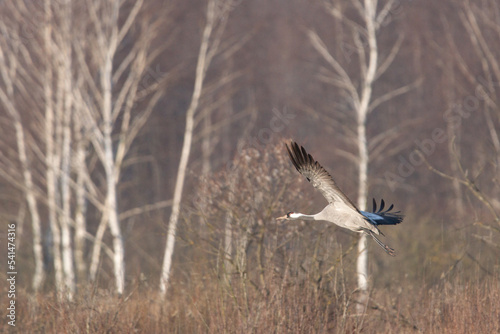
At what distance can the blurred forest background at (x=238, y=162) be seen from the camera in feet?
22.2

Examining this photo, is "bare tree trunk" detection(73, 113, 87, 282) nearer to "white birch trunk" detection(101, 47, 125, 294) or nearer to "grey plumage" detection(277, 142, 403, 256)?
"white birch trunk" detection(101, 47, 125, 294)

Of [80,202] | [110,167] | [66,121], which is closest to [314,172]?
[110,167]

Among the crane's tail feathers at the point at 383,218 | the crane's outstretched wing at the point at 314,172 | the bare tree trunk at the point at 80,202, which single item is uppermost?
the bare tree trunk at the point at 80,202

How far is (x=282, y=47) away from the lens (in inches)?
1019

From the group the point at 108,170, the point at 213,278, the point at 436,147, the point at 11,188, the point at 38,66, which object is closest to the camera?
the point at 213,278

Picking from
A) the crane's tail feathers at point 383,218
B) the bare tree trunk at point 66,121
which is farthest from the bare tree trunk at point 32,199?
the crane's tail feathers at point 383,218

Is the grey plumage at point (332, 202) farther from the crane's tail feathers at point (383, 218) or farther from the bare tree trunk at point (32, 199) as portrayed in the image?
the bare tree trunk at point (32, 199)

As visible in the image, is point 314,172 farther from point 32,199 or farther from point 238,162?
point 32,199

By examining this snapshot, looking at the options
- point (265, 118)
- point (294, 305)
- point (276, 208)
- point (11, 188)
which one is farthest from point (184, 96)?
point (294, 305)

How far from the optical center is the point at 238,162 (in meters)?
8.16

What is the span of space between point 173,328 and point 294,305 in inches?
91.4

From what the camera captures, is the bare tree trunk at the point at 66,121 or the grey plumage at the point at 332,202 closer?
the grey plumage at the point at 332,202

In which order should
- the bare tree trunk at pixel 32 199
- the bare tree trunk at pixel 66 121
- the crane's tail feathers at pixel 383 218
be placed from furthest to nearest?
the bare tree trunk at pixel 32 199, the bare tree trunk at pixel 66 121, the crane's tail feathers at pixel 383 218

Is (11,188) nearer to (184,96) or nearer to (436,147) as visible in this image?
(184,96)
